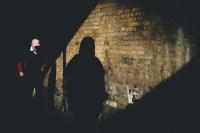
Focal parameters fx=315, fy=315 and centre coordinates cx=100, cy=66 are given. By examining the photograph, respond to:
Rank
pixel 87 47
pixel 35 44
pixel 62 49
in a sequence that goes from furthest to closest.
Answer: pixel 62 49 → pixel 35 44 → pixel 87 47

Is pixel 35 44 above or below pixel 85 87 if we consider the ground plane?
above

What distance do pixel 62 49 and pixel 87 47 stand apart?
1.26 m

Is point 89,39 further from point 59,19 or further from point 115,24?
point 59,19

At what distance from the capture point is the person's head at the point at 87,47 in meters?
6.22

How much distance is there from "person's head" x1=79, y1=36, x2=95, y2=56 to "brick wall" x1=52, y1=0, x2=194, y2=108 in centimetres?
11

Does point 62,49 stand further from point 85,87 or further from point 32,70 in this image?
point 85,87

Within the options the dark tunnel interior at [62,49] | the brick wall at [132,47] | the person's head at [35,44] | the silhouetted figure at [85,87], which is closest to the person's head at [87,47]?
the brick wall at [132,47]

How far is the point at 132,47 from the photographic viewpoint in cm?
542

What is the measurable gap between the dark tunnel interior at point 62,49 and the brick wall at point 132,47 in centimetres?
15

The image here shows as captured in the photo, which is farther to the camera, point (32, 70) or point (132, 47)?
point (32, 70)

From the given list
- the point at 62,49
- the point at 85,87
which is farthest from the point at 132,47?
the point at 62,49

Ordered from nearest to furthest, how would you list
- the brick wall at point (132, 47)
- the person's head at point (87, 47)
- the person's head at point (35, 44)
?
the brick wall at point (132, 47), the person's head at point (87, 47), the person's head at point (35, 44)

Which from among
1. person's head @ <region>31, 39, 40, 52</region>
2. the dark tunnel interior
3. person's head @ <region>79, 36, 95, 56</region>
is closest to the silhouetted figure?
person's head @ <region>79, 36, 95, 56</region>

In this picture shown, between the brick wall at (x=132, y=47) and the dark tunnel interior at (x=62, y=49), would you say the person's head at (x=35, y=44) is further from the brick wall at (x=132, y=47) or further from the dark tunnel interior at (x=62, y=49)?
the brick wall at (x=132, y=47)
